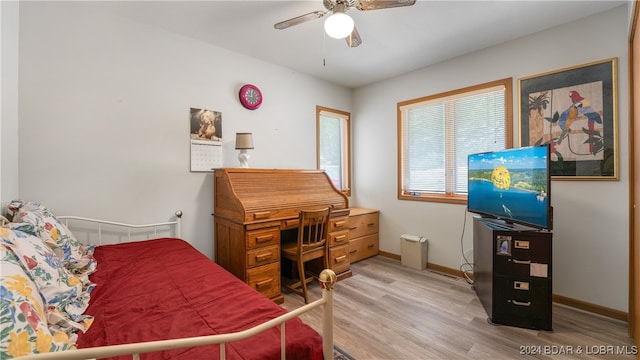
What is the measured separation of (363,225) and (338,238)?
2.41 ft

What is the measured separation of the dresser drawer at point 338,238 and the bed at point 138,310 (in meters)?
1.46

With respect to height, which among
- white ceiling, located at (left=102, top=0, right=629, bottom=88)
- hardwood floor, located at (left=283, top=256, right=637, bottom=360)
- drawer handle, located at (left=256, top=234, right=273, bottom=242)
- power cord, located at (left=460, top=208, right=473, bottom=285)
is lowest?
hardwood floor, located at (left=283, top=256, right=637, bottom=360)

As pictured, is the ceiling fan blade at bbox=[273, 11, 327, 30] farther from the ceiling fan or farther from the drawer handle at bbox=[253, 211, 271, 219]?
the drawer handle at bbox=[253, 211, 271, 219]

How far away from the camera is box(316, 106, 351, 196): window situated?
12.8ft

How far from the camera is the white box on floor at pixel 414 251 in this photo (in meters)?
3.23

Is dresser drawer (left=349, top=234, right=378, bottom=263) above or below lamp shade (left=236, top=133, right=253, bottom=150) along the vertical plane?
below

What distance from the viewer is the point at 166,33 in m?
Result: 2.46

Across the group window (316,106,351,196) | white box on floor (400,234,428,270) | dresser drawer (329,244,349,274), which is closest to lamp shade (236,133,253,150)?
window (316,106,351,196)

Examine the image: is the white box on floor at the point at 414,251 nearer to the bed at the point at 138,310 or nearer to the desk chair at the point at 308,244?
the desk chair at the point at 308,244

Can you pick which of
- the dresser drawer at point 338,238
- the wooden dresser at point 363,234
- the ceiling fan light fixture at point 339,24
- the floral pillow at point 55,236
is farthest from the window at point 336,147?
the floral pillow at point 55,236

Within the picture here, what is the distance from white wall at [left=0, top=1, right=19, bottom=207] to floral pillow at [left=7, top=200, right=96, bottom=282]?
0.19 metres

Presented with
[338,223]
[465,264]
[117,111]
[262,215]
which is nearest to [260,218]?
[262,215]

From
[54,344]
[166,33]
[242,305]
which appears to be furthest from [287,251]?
[166,33]

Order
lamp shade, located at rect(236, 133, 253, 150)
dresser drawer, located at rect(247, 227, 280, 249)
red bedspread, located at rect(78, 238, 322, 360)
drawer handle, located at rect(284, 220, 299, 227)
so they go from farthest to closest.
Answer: lamp shade, located at rect(236, 133, 253, 150) < drawer handle, located at rect(284, 220, 299, 227) < dresser drawer, located at rect(247, 227, 280, 249) < red bedspread, located at rect(78, 238, 322, 360)
